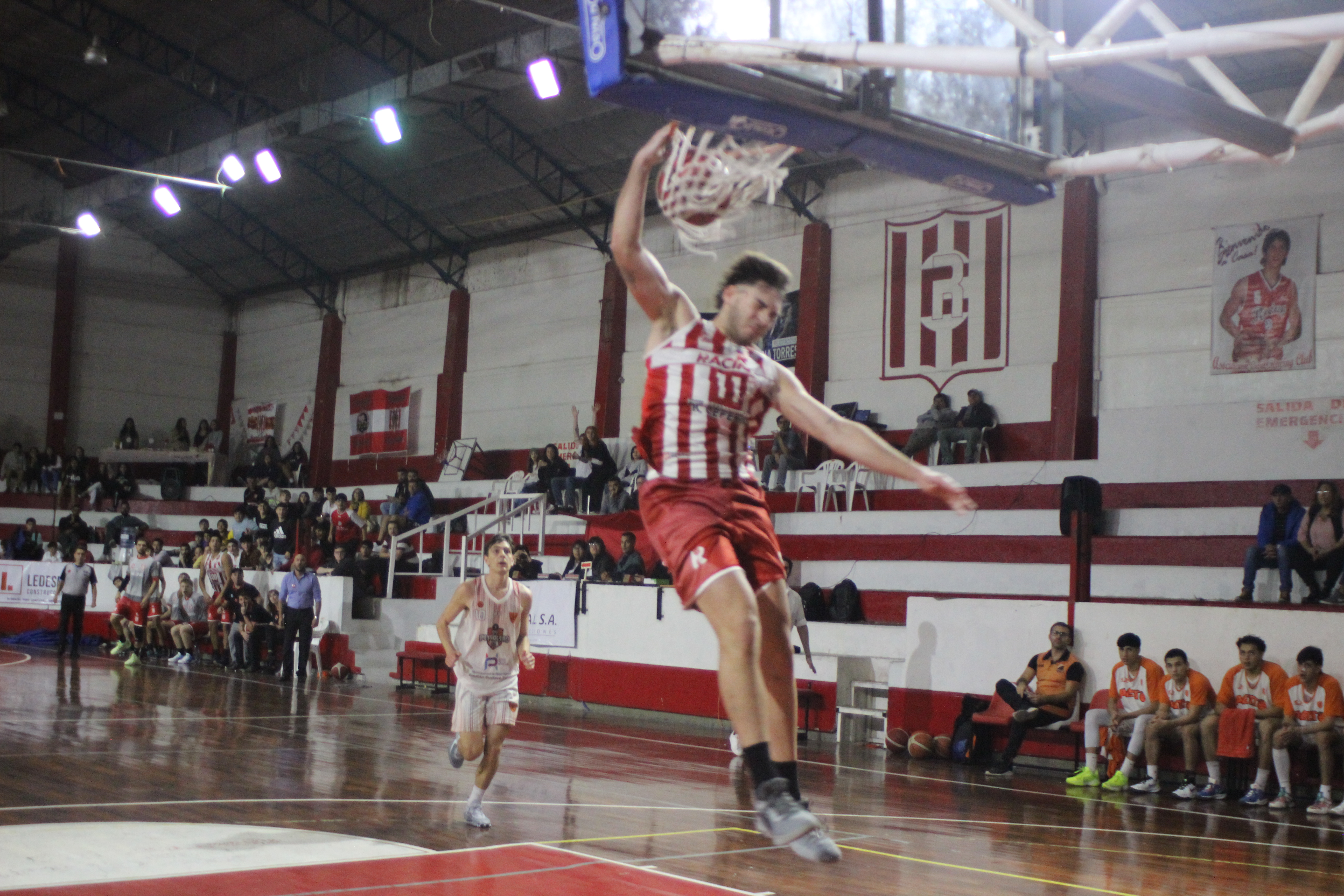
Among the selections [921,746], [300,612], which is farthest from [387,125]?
[921,746]

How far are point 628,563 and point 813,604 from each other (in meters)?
2.61

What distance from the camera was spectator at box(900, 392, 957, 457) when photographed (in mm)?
18094

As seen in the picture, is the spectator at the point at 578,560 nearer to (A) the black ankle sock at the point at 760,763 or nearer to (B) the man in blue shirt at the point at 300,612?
(B) the man in blue shirt at the point at 300,612

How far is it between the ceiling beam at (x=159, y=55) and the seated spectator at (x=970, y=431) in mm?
12936

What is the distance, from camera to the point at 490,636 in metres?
8.18

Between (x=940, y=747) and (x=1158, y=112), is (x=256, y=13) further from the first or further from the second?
(x=1158, y=112)

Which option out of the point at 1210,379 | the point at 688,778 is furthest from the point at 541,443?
the point at 688,778

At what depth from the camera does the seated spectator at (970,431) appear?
1773 centimetres

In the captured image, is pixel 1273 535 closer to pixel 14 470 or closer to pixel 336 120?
pixel 336 120

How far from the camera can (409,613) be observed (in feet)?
63.7

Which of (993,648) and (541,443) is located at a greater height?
(541,443)

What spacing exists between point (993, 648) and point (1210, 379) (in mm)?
6169

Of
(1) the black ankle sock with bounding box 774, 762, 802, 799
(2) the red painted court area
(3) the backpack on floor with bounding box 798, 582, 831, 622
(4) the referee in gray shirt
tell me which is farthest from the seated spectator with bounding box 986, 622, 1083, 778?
(4) the referee in gray shirt

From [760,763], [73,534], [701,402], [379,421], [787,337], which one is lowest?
[760,763]
